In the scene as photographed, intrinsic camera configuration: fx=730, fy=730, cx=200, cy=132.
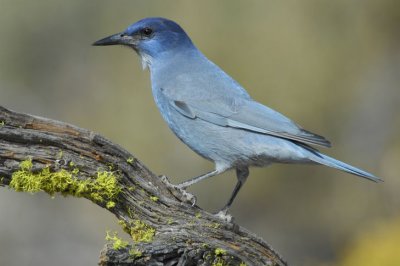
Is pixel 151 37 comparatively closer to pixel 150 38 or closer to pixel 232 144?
pixel 150 38

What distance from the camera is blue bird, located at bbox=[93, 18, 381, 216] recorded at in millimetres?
5922

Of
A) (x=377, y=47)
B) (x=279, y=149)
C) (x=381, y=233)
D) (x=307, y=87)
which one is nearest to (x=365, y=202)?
(x=381, y=233)

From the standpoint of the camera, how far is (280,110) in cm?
1166

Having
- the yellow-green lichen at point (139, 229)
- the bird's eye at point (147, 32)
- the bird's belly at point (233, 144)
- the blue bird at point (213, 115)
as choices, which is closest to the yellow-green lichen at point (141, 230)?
the yellow-green lichen at point (139, 229)

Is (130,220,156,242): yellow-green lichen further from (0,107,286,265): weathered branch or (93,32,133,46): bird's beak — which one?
(93,32,133,46): bird's beak

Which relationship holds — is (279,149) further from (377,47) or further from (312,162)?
(377,47)

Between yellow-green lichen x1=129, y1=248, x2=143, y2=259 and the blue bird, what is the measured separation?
1.08 metres

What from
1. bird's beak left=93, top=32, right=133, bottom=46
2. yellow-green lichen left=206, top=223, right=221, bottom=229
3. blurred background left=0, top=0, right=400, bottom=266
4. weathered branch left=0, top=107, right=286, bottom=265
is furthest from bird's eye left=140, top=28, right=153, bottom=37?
blurred background left=0, top=0, right=400, bottom=266

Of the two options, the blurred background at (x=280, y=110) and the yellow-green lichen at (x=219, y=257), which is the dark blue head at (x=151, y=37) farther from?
the blurred background at (x=280, y=110)

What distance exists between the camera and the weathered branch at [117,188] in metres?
4.60

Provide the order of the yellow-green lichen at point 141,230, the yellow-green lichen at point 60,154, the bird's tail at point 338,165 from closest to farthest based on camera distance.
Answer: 1. the yellow-green lichen at point 60,154
2. the yellow-green lichen at point 141,230
3. the bird's tail at point 338,165

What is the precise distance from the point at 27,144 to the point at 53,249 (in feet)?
22.1

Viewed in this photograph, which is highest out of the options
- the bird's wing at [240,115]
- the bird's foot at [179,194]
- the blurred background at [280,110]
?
the blurred background at [280,110]

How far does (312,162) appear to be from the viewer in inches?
229
